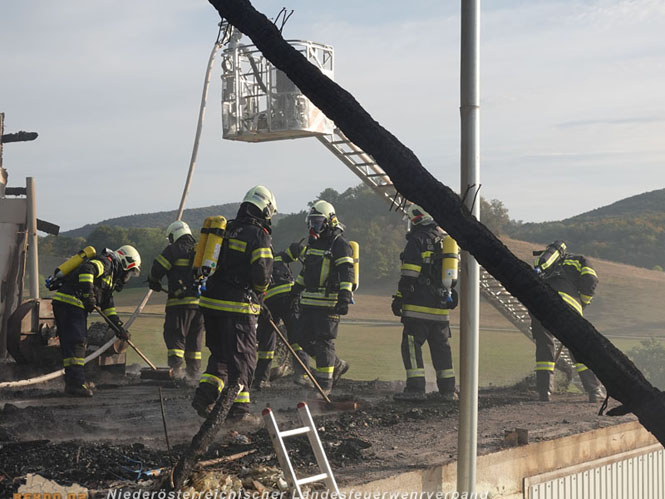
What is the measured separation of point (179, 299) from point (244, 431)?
4.37m

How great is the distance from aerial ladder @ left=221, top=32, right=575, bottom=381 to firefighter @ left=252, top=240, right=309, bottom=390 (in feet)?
10.2

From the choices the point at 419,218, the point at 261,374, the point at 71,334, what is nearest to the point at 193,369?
the point at 261,374

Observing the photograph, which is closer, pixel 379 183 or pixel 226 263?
pixel 226 263

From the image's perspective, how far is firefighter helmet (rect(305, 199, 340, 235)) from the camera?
9914mm

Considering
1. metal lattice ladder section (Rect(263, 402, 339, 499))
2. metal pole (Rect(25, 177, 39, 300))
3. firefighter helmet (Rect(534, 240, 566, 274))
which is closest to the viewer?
metal lattice ladder section (Rect(263, 402, 339, 499))

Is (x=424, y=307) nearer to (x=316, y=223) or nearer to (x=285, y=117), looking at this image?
(x=316, y=223)

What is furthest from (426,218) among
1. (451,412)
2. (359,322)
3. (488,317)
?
(488,317)

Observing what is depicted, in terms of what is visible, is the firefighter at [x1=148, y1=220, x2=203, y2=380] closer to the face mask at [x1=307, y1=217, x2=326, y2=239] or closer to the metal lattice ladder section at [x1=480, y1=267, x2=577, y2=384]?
the face mask at [x1=307, y1=217, x2=326, y2=239]

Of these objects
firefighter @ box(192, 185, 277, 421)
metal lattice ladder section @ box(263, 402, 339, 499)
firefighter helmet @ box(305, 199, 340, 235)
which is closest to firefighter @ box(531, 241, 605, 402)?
firefighter helmet @ box(305, 199, 340, 235)

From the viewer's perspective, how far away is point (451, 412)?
8930 millimetres

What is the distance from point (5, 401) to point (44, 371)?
5.93 feet

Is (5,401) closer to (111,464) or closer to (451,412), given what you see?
(111,464)

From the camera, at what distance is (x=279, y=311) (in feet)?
36.1

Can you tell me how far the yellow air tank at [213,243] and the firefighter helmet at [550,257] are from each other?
4441 mm
